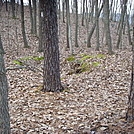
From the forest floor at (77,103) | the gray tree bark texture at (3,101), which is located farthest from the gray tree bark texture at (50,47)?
the gray tree bark texture at (3,101)

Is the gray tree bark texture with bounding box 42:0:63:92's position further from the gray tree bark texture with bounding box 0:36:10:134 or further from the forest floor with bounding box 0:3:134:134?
the gray tree bark texture with bounding box 0:36:10:134

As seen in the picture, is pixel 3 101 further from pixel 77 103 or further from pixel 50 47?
pixel 50 47

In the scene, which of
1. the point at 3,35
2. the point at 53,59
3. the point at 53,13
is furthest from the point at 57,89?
the point at 3,35

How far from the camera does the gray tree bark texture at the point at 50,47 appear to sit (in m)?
5.46

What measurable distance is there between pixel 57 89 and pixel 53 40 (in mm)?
1904

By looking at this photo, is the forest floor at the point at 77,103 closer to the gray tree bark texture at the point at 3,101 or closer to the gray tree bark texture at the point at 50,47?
the gray tree bark texture at the point at 3,101

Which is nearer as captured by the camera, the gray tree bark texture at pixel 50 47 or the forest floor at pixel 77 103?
the forest floor at pixel 77 103

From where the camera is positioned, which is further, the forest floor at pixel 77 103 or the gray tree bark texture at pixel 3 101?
the forest floor at pixel 77 103

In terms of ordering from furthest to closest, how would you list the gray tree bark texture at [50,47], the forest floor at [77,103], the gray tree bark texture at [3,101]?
the gray tree bark texture at [50,47] → the forest floor at [77,103] → the gray tree bark texture at [3,101]

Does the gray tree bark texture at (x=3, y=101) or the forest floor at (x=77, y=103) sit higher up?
the gray tree bark texture at (x=3, y=101)

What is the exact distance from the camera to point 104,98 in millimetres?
5504

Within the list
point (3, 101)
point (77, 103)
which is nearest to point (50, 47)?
point (77, 103)

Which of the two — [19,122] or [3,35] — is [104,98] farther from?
[3,35]

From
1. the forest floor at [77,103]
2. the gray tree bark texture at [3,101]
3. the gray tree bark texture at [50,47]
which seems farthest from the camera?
the gray tree bark texture at [50,47]
